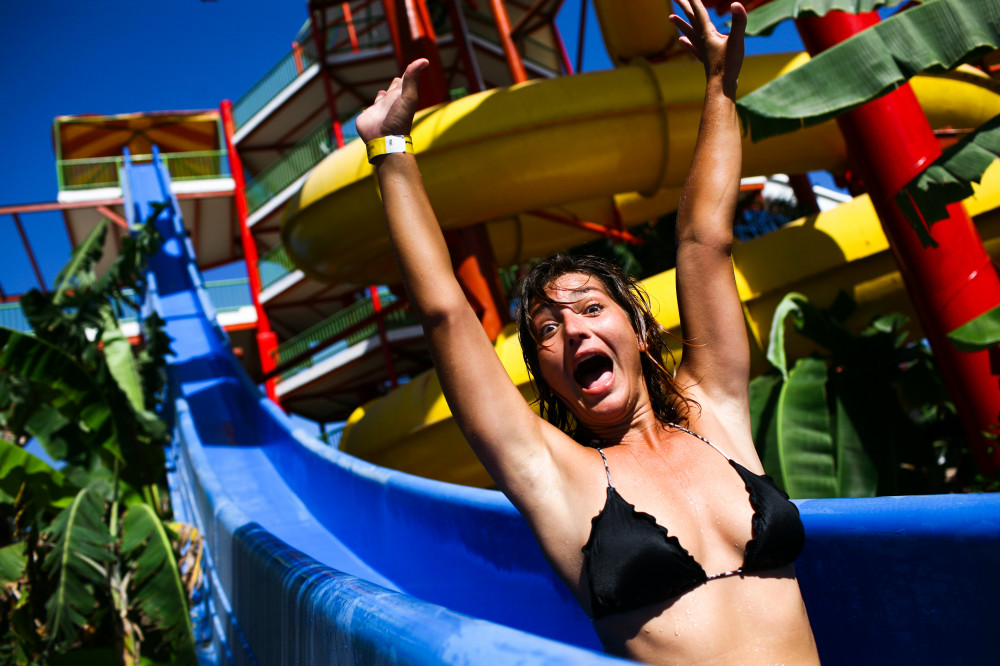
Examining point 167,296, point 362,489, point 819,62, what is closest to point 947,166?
point 819,62

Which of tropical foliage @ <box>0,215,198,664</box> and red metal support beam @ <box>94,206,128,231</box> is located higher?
red metal support beam @ <box>94,206,128,231</box>

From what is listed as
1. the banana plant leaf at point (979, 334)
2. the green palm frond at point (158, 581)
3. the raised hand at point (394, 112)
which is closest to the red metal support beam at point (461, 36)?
the green palm frond at point (158, 581)

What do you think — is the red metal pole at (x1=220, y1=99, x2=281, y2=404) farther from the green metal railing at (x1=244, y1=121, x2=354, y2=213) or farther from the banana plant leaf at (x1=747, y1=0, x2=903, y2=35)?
the banana plant leaf at (x1=747, y1=0, x2=903, y2=35)

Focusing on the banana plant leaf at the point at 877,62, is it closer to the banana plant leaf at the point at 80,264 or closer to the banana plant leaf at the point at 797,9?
the banana plant leaf at the point at 797,9

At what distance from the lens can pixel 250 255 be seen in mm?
17734

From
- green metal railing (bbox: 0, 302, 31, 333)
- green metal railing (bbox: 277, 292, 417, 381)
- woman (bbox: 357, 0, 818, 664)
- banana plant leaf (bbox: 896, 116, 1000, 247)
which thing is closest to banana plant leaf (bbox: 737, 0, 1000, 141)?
banana plant leaf (bbox: 896, 116, 1000, 247)

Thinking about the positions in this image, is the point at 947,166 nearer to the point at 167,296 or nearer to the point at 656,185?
the point at 656,185

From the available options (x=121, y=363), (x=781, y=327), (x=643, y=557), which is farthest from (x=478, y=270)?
(x=643, y=557)

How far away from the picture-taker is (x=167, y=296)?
9.02 meters

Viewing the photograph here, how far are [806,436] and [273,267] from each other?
1534 cm

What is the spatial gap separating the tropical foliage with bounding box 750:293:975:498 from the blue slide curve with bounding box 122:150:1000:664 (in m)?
1.67

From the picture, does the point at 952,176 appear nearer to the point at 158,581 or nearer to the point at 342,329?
the point at 158,581

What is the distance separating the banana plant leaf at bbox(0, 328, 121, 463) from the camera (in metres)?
4.65

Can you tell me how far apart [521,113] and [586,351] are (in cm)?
361
